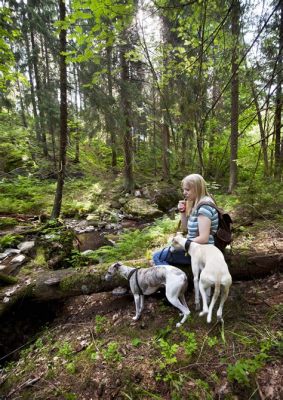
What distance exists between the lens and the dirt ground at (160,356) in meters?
2.36

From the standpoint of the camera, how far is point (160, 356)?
2770mm

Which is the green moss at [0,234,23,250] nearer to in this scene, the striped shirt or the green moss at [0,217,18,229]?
the green moss at [0,217,18,229]

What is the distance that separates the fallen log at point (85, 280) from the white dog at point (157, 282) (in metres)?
0.38

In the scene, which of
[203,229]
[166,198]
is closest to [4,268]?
[203,229]

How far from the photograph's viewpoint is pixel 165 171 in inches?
589

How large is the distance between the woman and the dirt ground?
26.6 inches

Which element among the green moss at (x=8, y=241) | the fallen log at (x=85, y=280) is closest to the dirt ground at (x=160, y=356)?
the fallen log at (x=85, y=280)

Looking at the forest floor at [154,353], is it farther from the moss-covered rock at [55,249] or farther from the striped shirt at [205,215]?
the moss-covered rock at [55,249]

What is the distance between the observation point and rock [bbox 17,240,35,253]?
6.55 meters

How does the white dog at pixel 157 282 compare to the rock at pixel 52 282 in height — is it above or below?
above

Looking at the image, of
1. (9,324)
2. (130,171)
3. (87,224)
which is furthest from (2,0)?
(9,324)

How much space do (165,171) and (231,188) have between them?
5.28m

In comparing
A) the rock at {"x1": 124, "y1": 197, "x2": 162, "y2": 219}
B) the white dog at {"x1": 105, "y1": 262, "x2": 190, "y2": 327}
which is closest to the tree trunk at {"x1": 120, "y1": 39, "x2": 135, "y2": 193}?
the rock at {"x1": 124, "y1": 197, "x2": 162, "y2": 219}

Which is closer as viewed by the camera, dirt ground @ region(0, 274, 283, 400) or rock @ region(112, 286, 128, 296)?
dirt ground @ region(0, 274, 283, 400)
